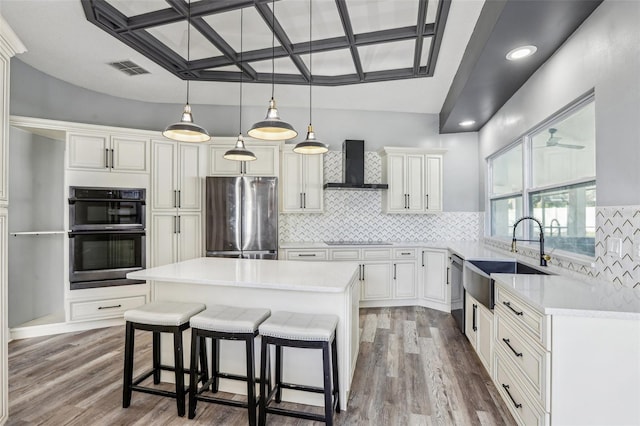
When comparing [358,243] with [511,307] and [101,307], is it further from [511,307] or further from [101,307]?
[101,307]

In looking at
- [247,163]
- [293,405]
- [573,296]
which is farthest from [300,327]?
[247,163]

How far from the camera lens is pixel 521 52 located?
2.57 m

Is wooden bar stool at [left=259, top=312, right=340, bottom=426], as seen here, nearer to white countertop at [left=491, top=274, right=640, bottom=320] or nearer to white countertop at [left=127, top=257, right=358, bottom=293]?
white countertop at [left=127, top=257, right=358, bottom=293]

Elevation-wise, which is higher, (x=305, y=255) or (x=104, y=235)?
(x=104, y=235)

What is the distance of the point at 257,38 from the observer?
3104mm

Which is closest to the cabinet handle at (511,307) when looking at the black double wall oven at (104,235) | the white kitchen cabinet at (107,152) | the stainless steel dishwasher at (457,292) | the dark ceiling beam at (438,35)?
the stainless steel dishwasher at (457,292)

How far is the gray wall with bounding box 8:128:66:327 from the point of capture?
345 centimetres

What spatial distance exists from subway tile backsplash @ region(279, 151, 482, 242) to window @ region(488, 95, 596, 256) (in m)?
0.96

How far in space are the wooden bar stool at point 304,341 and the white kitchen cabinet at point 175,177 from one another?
268cm

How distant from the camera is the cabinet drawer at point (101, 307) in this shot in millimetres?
3574

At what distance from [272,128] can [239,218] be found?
2132 millimetres

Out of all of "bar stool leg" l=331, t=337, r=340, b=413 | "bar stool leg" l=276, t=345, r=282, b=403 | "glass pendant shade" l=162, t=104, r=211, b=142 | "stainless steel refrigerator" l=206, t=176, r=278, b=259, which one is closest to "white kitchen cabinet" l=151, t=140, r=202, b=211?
"stainless steel refrigerator" l=206, t=176, r=278, b=259

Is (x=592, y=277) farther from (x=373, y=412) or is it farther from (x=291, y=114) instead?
(x=291, y=114)

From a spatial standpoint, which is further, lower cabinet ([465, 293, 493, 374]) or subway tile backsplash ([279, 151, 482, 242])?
subway tile backsplash ([279, 151, 482, 242])
